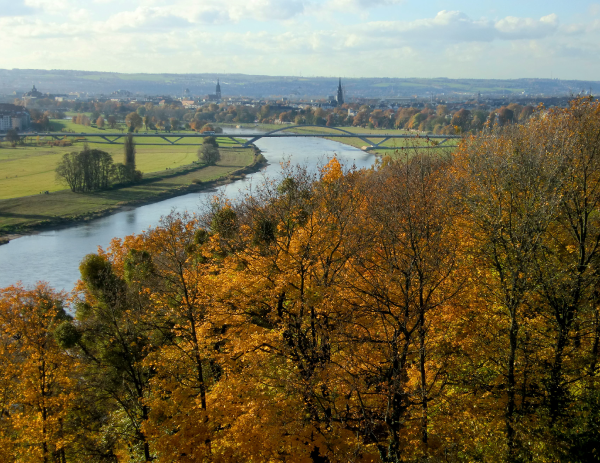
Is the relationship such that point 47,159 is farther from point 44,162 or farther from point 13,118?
point 13,118

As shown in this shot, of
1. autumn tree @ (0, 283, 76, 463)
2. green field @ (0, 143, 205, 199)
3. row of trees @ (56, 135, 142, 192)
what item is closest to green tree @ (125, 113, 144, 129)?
green field @ (0, 143, 205, 199)

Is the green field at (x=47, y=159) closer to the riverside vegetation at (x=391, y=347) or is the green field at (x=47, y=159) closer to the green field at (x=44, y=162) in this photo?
the green field at (x=44, y=162)

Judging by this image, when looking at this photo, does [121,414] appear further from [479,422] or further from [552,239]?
[552,239]

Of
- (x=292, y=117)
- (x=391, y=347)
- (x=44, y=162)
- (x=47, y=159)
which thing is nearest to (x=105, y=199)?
(x=44, y=162)

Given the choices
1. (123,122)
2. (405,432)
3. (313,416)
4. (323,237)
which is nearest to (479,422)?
(405,432)

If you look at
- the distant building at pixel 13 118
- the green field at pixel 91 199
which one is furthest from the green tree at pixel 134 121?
the green field at pixel 91 199

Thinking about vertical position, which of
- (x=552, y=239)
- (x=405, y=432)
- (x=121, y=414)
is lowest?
(x=121, y=414)
